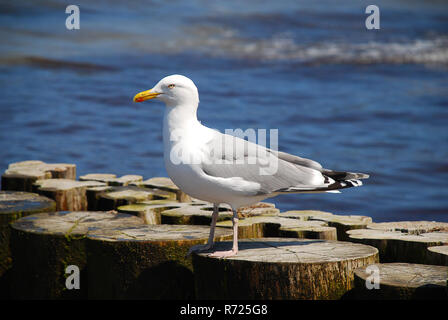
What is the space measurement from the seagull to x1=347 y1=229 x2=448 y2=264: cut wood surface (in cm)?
44

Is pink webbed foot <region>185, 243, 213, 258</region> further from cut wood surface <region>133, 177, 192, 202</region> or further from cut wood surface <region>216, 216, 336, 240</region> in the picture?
cut wood surface <region>133, 177, 192, 202</region>

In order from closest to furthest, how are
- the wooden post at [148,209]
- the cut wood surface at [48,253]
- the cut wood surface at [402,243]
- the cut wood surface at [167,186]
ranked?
the cut wood surface at [402,243], the cut wood surface at [48,253], the wooden post at [148,209], the cut wood surface at [167,186]

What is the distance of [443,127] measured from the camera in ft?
44.7

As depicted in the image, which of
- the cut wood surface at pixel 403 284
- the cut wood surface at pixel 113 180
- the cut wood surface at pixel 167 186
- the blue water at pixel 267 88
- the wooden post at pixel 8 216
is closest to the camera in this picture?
the cut wood surface at pixel 403 284

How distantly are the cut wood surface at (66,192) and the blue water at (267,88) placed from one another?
3.29 meters

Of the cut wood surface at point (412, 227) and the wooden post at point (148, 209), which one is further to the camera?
the wooden post at point (148, 209)

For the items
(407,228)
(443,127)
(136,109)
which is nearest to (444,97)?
(443,127)

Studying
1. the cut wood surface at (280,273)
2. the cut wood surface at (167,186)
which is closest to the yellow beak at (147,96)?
the cut wood surface at (280,273)

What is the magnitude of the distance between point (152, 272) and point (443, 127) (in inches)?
431

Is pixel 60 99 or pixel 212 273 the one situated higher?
pixel 60 99

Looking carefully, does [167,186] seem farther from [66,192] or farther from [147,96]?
[147,96]

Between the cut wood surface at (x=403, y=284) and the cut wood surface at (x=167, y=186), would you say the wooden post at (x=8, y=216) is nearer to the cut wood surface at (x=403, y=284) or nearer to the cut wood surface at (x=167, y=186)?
the cut wood surface at (x=167, y=186)

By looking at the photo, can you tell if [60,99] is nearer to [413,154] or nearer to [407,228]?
[413,154]

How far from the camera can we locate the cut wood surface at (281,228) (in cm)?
456
